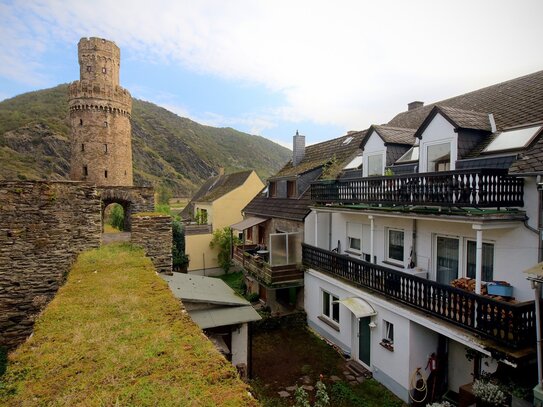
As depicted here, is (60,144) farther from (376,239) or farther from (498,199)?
(498,199)

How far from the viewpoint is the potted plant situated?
728 cm

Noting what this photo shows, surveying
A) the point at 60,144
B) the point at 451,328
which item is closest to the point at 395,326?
the point at 451,328

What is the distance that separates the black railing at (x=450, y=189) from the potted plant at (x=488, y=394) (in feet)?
14.0

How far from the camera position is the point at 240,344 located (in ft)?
32.0

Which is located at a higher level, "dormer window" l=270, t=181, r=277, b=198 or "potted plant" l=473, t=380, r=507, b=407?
"dormer window" l=270, t=181, r=277, b=198

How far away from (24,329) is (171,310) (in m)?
7.00

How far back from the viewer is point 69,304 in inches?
207

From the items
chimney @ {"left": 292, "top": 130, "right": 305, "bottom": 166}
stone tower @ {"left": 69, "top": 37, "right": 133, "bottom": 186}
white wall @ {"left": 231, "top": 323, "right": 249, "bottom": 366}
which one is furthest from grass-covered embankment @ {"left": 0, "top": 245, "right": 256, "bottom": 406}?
stone tower @ {"left": 69, "top": 37, "right": 133, "bottom": 186}

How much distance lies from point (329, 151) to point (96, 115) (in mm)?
29012

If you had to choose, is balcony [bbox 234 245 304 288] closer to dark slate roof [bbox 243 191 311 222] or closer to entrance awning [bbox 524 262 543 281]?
dark slate roof [bbox 243 191 311 222]

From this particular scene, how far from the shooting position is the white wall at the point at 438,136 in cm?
988

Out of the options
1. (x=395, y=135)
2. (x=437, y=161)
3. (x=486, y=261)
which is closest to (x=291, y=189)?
(x=395, y=135)

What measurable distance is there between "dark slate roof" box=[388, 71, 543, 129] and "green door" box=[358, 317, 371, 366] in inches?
319

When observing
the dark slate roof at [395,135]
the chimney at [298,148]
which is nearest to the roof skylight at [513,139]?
the dark slate roof at [395,135]
